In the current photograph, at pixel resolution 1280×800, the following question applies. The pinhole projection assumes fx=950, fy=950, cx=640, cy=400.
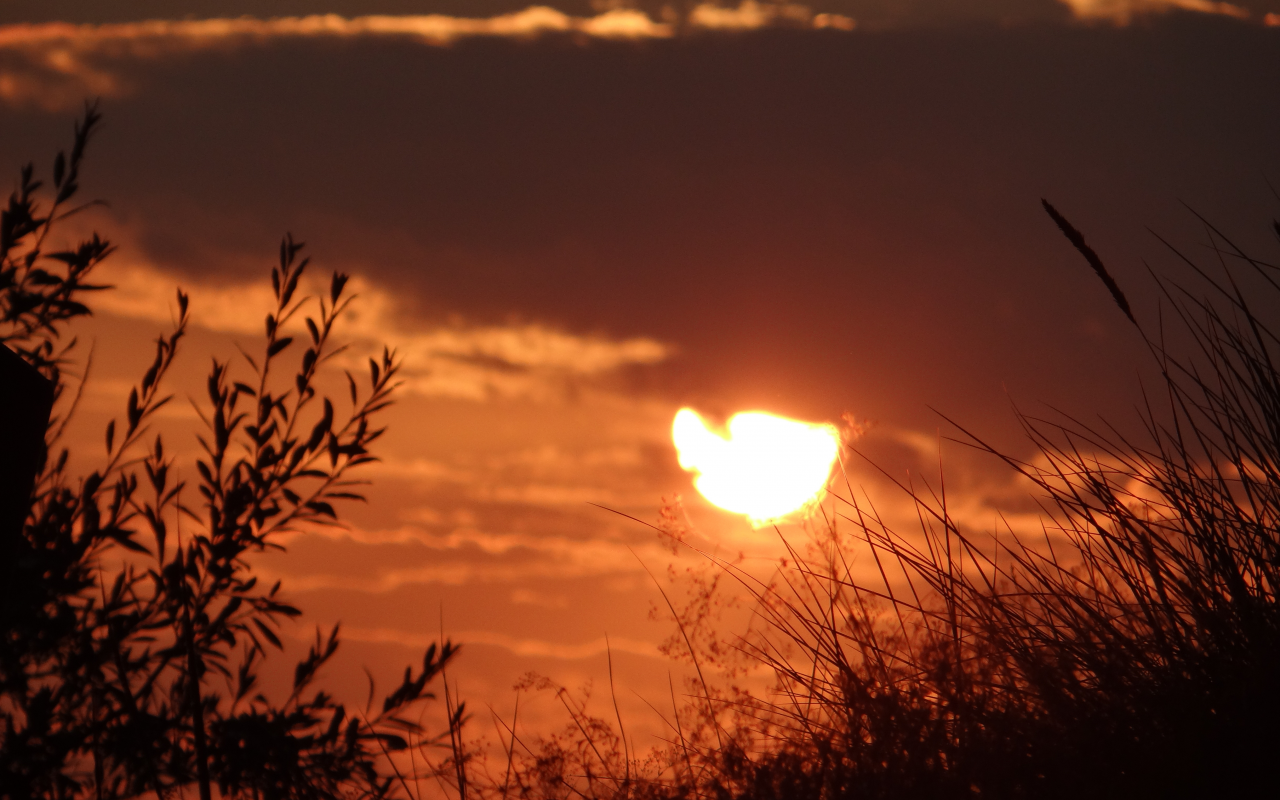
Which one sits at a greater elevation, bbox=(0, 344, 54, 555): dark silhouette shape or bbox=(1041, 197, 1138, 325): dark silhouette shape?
bbox=(1041, 197, 1138, 325): dark silhouette shape

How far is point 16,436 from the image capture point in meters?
2.24

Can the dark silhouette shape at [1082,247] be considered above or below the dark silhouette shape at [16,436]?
above

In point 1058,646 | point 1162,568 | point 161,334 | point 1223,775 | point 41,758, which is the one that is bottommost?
point 41,758

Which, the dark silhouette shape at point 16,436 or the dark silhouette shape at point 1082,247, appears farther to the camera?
the dark silhouette shape at point 1082,247

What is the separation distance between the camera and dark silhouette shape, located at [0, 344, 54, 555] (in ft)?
7.25

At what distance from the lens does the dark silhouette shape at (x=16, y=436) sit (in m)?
2.21

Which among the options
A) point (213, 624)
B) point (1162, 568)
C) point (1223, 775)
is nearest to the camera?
point (1223, 775)

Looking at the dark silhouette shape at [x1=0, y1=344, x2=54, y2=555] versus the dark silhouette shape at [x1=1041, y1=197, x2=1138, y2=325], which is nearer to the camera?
the dark silhouette shape at [x1=0, y1=344, x2=54, y2=555]

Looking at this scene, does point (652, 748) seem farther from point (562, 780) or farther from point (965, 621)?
point (965, 621)

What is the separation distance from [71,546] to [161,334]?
2.77 feet

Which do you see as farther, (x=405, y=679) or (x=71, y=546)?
(x=405, y=679)

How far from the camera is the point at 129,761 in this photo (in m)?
3.15

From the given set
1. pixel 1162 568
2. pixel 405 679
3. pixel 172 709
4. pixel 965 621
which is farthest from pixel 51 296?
pixel 1162 568

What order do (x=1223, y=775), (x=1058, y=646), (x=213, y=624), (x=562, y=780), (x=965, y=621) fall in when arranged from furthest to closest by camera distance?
(x=213, y=624)
(x=562, y=780)
(x=965, y=621)
(x=1058, y=646)
(x=1223, y=775)
